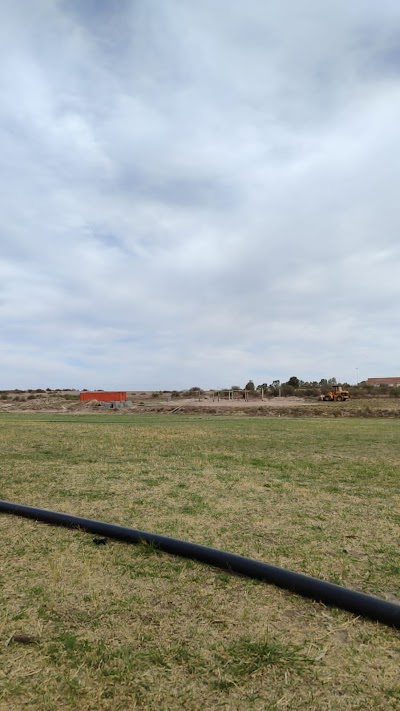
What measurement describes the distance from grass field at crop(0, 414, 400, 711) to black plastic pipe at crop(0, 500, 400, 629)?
5 cm

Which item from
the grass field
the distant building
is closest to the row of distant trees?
the distant building

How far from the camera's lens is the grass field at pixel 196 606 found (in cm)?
159

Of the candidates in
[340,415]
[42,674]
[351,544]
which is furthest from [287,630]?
[340,415]

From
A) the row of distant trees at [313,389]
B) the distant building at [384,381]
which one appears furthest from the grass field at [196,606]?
the distant building at [384,381]

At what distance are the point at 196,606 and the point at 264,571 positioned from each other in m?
0.45

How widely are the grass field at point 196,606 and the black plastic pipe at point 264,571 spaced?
5 cm

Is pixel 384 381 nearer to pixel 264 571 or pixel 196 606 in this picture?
pixel 264 571

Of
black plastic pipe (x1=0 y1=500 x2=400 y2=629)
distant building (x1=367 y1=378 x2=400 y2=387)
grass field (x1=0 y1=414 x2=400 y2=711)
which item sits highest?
distant building (x1=367 y1=378 x2=400 y2=387)

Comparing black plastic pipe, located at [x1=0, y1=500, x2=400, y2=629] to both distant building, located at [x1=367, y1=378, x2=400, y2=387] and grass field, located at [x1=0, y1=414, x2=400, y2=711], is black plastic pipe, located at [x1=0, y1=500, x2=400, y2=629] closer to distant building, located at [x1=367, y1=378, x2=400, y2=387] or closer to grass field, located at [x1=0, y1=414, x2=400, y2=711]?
grass field, located at [x1=0, y1=414, x2=400, y2=711]

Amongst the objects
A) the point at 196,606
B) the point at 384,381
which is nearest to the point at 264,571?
the point at 196,606

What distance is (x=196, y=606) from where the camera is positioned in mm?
2191

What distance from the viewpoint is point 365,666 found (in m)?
1.73

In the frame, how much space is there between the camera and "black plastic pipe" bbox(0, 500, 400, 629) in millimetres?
2059

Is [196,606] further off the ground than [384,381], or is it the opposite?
[384,381]
